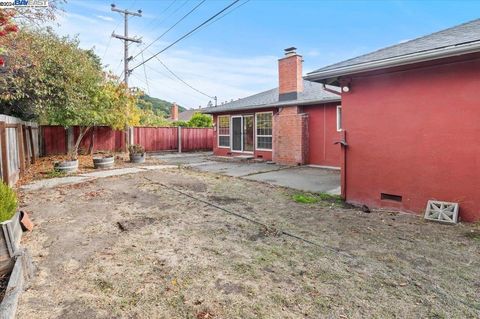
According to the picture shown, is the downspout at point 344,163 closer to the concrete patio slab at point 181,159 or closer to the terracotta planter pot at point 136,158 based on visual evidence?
the concrete patio slab at point 181,159

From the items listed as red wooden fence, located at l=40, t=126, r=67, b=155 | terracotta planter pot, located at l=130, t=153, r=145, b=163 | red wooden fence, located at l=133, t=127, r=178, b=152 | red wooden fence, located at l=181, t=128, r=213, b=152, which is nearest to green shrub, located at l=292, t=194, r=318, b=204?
terracotta planter pot, located at l=130, t=153, r=145, b=163

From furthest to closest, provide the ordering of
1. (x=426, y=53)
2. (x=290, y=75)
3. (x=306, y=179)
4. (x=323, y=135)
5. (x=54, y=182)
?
1. (x=290, y=75)
2. (x=323, y=135)
3. (x=306, y=179)
4. (x=54, y=182)
5. (x=426, y=53)

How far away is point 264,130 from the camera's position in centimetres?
1340

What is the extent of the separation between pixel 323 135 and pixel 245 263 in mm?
8792

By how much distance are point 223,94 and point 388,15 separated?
99.7ft

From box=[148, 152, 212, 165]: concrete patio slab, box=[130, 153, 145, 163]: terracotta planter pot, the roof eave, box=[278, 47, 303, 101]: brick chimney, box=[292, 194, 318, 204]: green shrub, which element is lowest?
box=[292, 194, 318, 204]: green shrub

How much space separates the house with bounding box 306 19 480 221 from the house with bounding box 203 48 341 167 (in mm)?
4637

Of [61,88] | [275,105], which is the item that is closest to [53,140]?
[61,88]

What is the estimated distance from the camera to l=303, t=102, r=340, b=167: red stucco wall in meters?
10.6

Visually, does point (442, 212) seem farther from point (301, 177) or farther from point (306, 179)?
point (301, 177)

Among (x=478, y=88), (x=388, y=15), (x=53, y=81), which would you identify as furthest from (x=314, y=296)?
(x=388, y=15)

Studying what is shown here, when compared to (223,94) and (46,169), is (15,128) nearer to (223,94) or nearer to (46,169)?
(46,169)

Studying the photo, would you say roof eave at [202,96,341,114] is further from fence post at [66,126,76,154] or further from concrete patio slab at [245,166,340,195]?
fence post at [66,126,76,154]

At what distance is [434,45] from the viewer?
4520 millimetres
